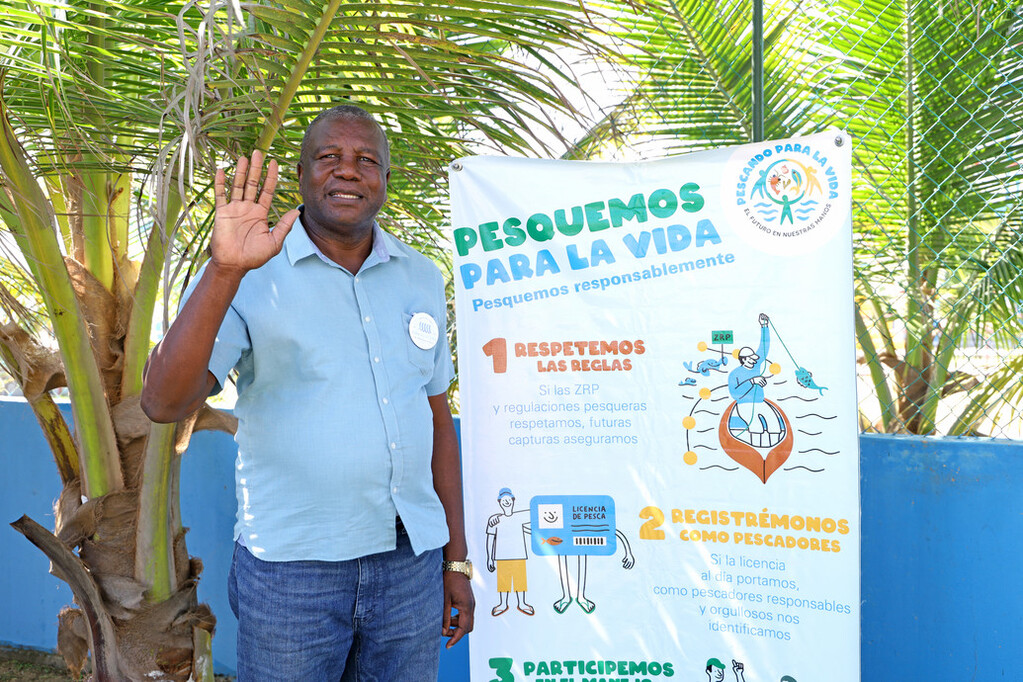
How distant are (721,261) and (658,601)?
3.14 ft

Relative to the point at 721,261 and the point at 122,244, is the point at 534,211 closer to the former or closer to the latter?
the point at 721,261

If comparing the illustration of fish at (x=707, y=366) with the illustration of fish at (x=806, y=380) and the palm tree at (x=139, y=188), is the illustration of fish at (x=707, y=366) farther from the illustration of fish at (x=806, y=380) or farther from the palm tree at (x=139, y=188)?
the palm tree at (x=139, y=188)

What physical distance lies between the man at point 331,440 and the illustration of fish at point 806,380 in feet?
3.27

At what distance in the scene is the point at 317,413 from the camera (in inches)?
71.2

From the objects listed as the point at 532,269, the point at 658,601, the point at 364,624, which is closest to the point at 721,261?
the point at 532,269

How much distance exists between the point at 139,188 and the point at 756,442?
193 cm

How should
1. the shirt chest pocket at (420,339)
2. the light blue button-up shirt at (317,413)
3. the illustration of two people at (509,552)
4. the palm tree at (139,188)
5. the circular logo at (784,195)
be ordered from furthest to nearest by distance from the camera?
the illustration of two people at (509,552)
the circular logo at (784,195)
the palm tree at (139,188)
the shirt chest pocket at (420,339)
the light blue button-up shirt at (317,413)

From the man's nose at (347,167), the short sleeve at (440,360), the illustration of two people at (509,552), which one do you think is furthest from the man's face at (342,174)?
the illustration of two people at (509,552)

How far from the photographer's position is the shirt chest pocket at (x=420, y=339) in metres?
1.96

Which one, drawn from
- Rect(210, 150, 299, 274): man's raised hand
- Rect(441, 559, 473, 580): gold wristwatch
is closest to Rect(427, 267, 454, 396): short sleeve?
Rect(441, 559, 473, 580): gold wristwatch

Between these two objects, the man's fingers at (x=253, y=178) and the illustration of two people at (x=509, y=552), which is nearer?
the man's fingers at (x=253, y=178)

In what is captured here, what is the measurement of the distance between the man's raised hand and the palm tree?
384mm

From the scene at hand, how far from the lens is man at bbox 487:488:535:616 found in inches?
96.0

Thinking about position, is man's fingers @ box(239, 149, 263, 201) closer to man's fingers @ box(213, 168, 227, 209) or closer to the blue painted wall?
man's fingers @ box(213, 168, 227, 209)
